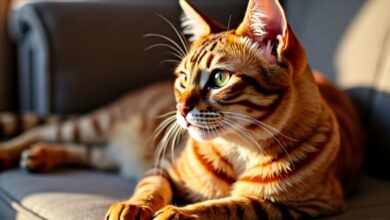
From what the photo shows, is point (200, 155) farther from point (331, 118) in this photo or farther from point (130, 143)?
point (130, 143)

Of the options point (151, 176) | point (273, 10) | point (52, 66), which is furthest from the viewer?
point (52, 66)

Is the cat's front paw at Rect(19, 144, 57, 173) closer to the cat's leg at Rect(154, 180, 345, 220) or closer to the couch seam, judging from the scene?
the couch seam

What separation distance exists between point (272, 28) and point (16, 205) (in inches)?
34.1

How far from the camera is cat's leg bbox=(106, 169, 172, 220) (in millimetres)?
1210

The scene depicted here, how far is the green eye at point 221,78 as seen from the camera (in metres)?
1.28

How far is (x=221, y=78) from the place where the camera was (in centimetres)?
128

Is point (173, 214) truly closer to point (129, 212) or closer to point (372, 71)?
point (129, 212)

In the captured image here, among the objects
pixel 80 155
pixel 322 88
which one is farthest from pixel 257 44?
pixel 80 155

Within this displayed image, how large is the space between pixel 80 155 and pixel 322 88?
3.05 feet

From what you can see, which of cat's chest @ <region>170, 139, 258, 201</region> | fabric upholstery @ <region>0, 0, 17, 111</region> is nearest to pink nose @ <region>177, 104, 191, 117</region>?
cat's chest @ <region>170, 139, 258, 201</region>

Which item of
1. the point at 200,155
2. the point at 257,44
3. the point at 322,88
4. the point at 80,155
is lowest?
the point at 80,155

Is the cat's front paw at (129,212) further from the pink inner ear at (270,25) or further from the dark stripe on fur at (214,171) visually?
the pink inner ear at (270,25)

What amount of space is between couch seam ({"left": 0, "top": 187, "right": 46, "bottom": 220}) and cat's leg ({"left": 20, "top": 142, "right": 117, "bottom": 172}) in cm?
20

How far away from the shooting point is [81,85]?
223 cm
